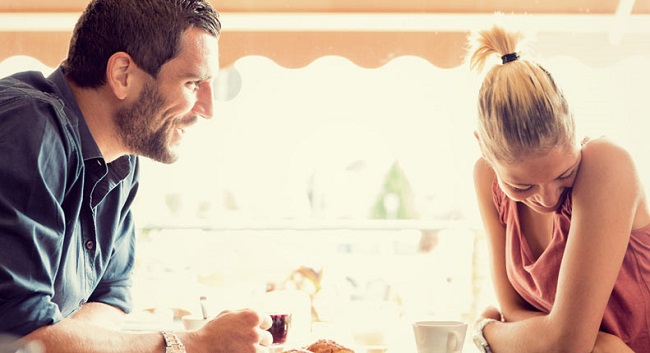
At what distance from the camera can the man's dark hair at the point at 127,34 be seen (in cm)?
154

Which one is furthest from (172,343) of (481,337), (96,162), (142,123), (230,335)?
(481,337)

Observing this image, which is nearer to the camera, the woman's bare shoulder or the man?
the man

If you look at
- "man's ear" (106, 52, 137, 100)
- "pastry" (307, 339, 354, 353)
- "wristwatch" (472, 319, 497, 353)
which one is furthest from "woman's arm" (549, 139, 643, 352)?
"man's ear" (106, 52, 137, 100)

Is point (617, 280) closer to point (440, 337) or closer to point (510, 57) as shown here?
point (440, 337)

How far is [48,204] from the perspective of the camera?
127 cm

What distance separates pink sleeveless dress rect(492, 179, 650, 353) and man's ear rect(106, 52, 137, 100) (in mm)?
850

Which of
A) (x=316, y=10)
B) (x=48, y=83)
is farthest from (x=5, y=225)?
(x=316, y=10)

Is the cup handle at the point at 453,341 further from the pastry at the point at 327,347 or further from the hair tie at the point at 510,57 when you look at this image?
the hair tie at the point at 510,57

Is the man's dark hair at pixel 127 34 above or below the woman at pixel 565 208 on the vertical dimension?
above

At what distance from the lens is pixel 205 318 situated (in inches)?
61.8

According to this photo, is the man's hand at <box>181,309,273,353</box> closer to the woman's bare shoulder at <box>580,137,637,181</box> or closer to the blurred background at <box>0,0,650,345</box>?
the blurred background at <box>0,0,650,345</box>

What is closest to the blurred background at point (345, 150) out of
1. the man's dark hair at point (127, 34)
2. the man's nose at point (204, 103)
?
the man's nose at point (204, 103)

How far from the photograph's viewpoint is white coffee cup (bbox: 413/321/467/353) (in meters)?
1.39

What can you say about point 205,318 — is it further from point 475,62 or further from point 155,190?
point 155,190
